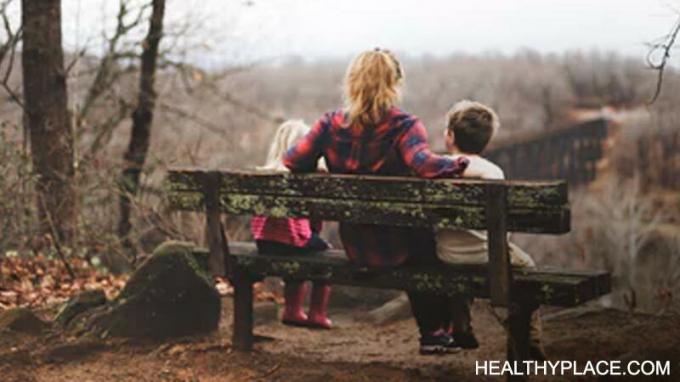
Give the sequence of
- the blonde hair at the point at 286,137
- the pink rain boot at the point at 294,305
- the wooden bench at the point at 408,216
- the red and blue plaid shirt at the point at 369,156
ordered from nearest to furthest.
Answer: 1. the wooden bench at the point at 408,216
2. the red and blue plaid shirt at the point at 369,156
3. the blonde hair at the point at 286,137
4. the pink rain boot at the point at 294,305

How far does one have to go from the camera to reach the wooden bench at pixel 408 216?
207 inches

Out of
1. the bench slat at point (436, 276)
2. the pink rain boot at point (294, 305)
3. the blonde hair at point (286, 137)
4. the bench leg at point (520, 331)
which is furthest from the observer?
the pink rain boot at point (294, 305)

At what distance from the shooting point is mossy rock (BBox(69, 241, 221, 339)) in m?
6.86

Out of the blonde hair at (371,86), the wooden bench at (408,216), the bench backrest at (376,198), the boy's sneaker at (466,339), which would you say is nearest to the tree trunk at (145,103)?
the wooden bench at (408,216)

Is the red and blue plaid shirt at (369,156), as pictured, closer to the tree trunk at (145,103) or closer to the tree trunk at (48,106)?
the tree trunk at (48,106)

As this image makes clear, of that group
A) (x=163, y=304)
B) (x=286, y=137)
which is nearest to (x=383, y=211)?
(x=286, y=137)

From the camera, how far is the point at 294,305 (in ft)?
23.1

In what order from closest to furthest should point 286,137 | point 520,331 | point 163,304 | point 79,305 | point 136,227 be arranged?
point 520,331
point 286,137
point 163,304
point 79,305
point 136,227

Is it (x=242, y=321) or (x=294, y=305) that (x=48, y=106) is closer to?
(x=294, y=305)

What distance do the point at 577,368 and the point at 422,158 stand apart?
1462 mm

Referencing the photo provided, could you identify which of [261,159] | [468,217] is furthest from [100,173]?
[261,159]

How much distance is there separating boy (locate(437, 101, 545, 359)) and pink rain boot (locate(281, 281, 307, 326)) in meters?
1.37

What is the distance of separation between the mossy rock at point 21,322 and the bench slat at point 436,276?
58.9 inches

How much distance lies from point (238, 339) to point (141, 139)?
250 inches
